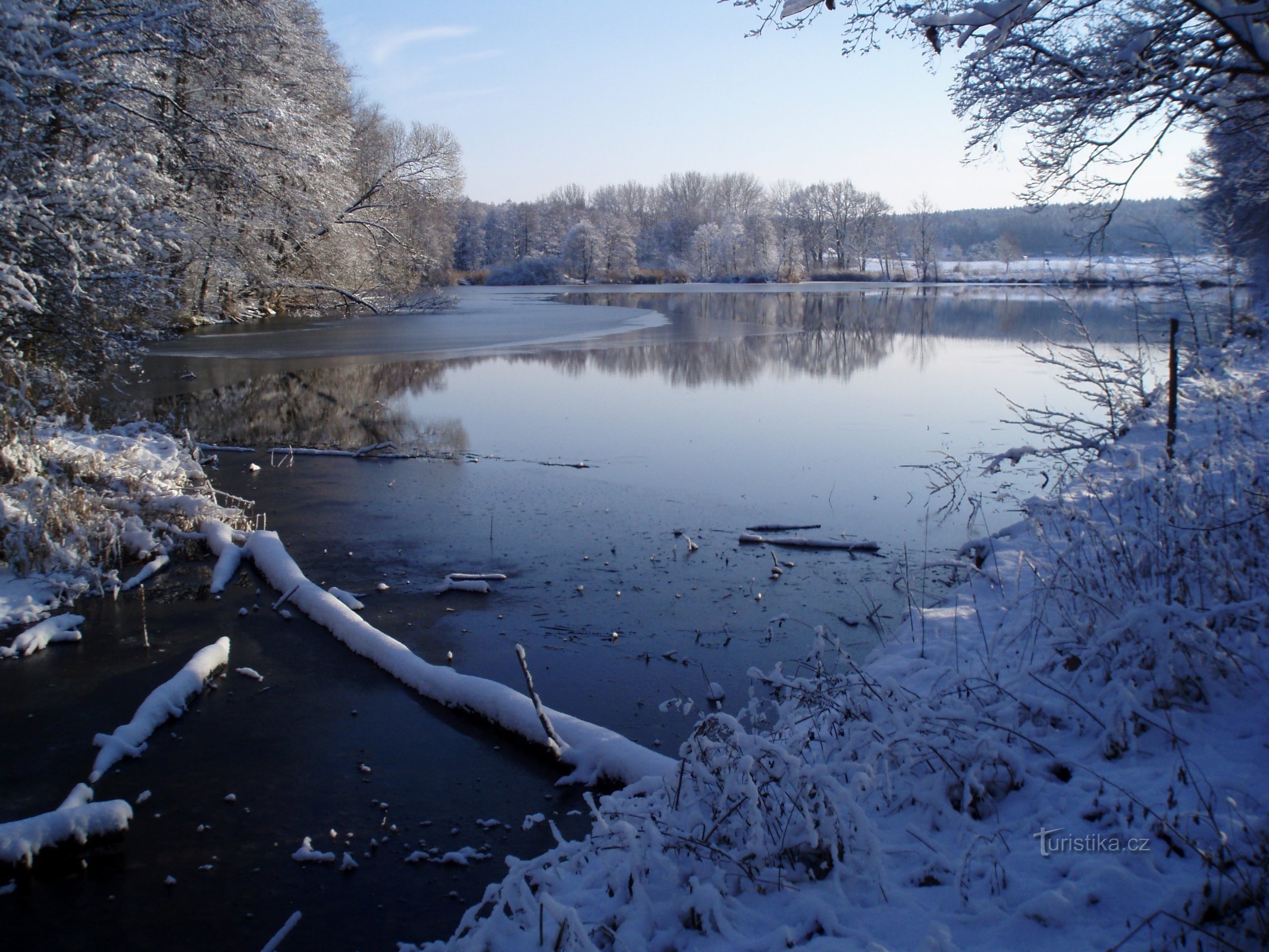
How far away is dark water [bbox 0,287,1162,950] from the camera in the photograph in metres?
3.96

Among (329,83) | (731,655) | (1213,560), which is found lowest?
(731,655)

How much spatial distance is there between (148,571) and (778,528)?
5942mm

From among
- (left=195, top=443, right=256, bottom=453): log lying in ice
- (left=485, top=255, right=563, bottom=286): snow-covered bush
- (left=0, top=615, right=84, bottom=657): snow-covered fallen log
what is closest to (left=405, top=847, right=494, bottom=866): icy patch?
(left=0, top=615, right=84, bottom=657): snow-covered fallen log

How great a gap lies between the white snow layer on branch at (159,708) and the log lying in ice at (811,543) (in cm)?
474

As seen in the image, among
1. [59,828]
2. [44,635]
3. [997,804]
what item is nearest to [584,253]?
[44,635]

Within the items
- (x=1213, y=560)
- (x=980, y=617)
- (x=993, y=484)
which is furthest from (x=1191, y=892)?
(x=993, y=484)

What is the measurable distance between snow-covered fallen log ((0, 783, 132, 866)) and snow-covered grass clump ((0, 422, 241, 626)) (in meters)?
3.28

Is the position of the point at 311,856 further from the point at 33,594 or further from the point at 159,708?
the point at 33,594

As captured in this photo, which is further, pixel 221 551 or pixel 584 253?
pixel 584 253

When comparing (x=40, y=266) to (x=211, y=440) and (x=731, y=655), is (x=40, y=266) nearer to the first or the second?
(x=211, y=440)

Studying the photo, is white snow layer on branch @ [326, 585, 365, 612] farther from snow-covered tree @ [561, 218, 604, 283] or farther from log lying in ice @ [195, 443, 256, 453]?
snow-covered tree @ [561, 218, 604, 283]

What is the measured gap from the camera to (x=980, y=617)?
5.76 meters

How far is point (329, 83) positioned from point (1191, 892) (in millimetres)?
35800

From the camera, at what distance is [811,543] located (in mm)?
8273
